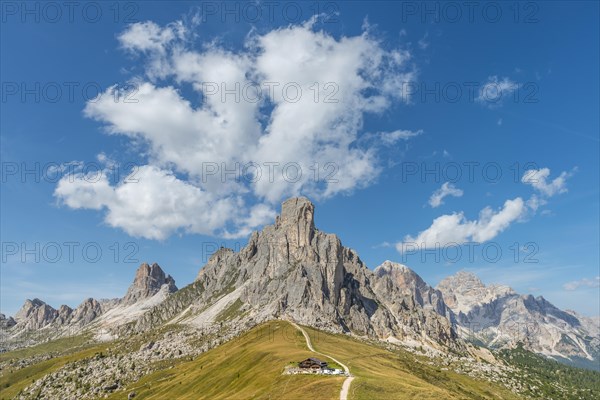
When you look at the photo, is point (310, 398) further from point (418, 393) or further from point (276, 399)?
point (418, 393)

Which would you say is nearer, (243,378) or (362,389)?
(362,389)

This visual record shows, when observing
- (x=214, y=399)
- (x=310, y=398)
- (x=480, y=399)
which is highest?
(x=310, y=398)

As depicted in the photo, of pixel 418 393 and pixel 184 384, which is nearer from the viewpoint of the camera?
pixel 418 393

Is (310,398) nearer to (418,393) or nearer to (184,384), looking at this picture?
(418,393)

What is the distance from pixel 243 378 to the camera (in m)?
150

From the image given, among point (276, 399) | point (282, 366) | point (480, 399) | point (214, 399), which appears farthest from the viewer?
point (480, 399)

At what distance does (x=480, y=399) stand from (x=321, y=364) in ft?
403

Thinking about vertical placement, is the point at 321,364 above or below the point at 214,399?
above

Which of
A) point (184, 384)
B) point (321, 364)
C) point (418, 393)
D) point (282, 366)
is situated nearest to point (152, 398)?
point (184, 384)

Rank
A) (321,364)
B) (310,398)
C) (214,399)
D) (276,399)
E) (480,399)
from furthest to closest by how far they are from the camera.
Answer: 1. (480,399)
2. (214,399)
3. (321,364)
4. (276,399)
5. (310,398)

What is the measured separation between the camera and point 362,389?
89312mm

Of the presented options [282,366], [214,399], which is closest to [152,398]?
[214,399]

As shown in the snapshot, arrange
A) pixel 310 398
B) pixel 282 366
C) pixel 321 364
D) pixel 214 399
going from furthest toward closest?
1. pixel 214 399
2. pixel 282 366
3. pixel 321 364
4. pixel 310 398

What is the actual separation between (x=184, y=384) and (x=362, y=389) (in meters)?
137
